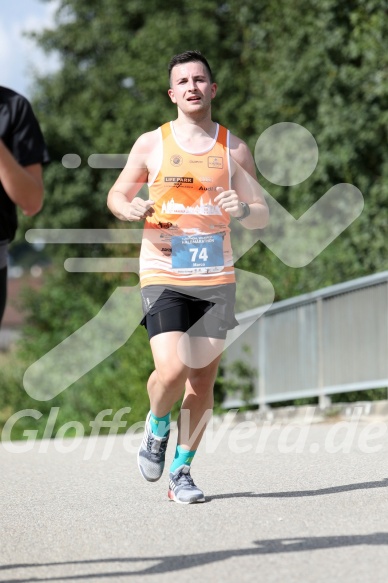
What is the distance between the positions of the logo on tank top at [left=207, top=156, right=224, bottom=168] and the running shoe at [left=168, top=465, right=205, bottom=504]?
1.52 m

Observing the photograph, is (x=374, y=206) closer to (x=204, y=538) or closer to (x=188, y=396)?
(x=188, y=396)

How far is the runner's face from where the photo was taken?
20.2ft

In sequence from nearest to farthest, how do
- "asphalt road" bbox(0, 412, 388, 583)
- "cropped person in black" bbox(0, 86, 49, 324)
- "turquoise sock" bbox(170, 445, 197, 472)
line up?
1. "cropped person in black" bbox(0, 86, 49, 324)
2. "asphalt road" bbox(0, 412, 388, 583)
3. "turquoise sock" bbox(170, 445, 197, 472)

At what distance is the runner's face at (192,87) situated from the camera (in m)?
6.17

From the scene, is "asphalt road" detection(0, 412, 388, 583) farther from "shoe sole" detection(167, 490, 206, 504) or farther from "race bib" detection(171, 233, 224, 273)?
"race bib" detection(171, 233, 224, 273)

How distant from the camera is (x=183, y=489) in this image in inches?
247

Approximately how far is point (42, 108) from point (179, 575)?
126 ft

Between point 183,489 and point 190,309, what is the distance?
0.91 metres

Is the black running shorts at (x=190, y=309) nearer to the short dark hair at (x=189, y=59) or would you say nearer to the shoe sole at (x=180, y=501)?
the shoe sole at (x=180, y=501)

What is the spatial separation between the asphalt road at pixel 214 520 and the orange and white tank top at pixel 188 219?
1159 mm

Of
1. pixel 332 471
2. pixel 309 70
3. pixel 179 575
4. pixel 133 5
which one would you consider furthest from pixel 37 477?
pixel 133 5

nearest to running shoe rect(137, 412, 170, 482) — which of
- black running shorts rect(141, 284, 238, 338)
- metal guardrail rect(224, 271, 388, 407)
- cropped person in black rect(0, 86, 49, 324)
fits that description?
black running shorts rect(141, 284, 238, 338)

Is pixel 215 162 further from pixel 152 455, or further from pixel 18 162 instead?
pixel 18 162

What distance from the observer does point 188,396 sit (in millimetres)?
6422
